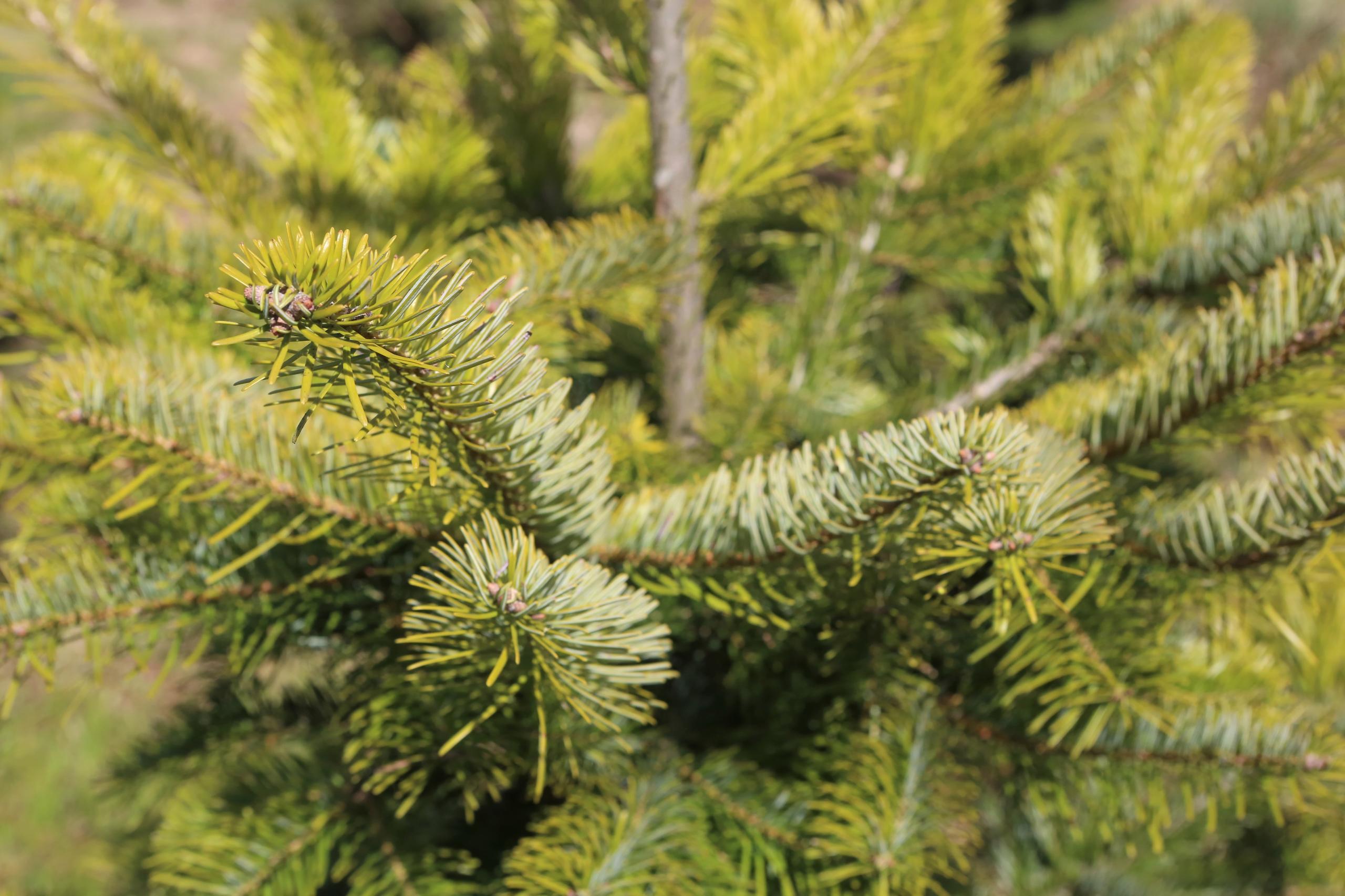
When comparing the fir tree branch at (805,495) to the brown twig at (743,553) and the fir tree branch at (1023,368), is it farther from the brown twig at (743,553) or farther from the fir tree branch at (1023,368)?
the fir tree branch at (1023,368)

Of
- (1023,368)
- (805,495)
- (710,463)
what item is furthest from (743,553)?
(1023,368)

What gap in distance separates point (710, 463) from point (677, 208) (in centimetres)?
15

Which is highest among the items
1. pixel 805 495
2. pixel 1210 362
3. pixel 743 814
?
pixel 1210 362

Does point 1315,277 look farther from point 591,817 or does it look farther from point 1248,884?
point 1248,884

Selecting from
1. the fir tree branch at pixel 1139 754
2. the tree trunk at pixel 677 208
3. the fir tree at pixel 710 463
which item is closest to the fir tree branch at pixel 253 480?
the fir tree at pixel 710 463

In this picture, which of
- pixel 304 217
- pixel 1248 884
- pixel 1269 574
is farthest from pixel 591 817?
pixel 1248 884

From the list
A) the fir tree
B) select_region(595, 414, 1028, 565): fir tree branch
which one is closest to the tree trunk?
the fir tree

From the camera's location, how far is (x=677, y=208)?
0.53 meters

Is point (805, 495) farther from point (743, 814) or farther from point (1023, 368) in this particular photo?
point (1023, 368)

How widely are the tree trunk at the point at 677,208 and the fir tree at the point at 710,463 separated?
0.06 ft

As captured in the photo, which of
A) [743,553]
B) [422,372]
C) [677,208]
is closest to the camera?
[422,372]

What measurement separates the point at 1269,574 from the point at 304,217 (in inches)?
24.9

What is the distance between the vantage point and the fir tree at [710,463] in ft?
1.17

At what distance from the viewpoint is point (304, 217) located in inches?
25.5
